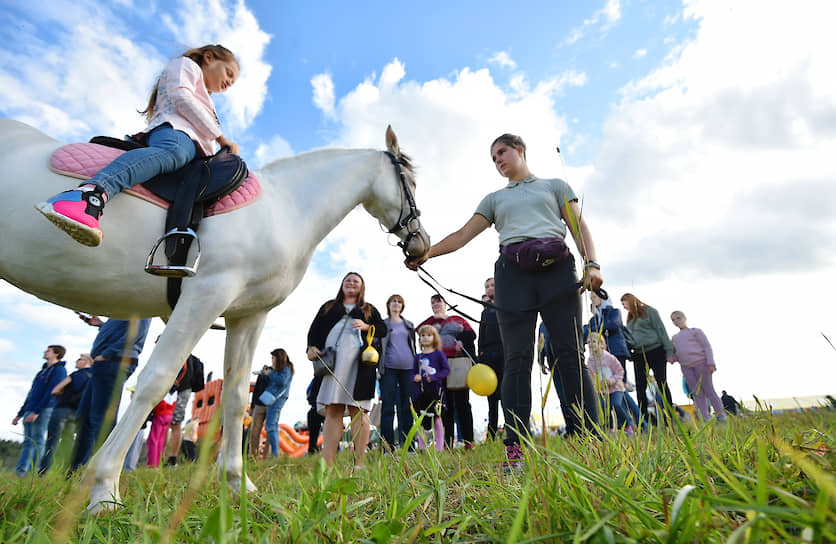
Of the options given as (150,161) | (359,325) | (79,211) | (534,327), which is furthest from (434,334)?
(79,211)

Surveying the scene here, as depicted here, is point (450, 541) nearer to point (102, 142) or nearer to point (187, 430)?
point (102, 142)

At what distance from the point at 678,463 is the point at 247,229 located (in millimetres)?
2369

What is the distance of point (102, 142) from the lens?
2.77m

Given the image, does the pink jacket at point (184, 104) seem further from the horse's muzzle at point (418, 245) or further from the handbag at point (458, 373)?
the handbag at point (458, 373)

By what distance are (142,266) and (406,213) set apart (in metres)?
2.04

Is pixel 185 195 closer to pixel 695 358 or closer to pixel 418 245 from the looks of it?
pixel 418 245

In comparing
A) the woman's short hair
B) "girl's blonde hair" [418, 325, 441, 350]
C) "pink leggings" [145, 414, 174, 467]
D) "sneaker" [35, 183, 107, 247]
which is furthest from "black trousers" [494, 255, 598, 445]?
"pink leggings" [145, 414, 174, 467]

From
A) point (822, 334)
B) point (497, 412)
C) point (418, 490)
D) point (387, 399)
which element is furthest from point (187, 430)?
point (822, 334)

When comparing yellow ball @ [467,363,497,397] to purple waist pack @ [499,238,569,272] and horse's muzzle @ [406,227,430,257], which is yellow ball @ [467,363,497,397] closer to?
horse's muzzle @ [406,227,430,257]

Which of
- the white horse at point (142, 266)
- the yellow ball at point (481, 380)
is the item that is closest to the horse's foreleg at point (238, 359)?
the white horse at point (142, 266)

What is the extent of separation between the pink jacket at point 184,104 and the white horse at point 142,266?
0.46 metres

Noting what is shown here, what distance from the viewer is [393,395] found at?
627cm

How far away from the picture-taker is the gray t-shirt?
131 inches

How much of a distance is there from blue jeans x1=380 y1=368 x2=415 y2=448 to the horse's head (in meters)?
2.74
